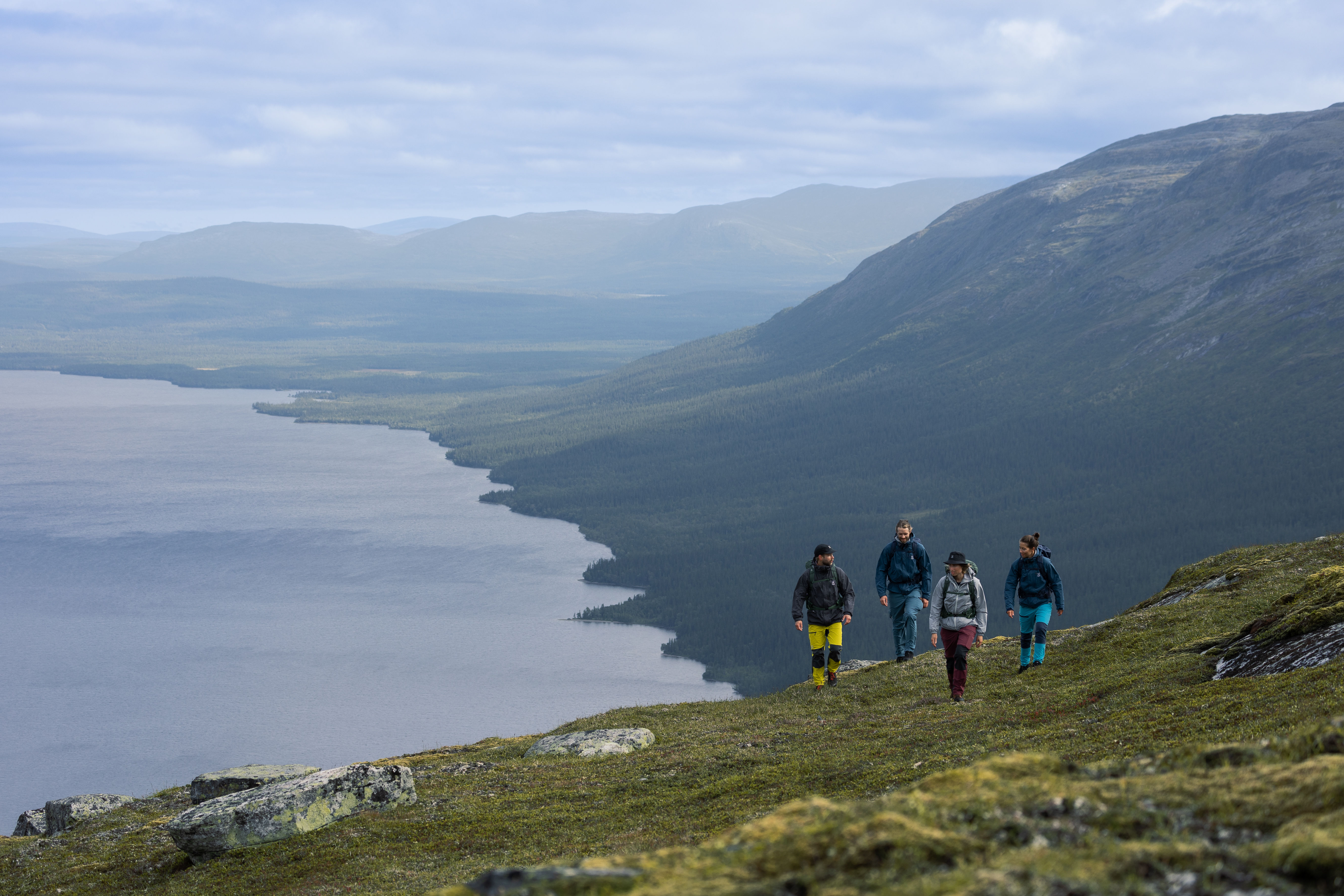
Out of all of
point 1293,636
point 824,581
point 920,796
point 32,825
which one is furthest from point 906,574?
point 32,825

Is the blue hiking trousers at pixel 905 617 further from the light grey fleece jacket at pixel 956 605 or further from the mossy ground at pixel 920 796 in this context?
the light grey fleece jacket at pixel 956 605

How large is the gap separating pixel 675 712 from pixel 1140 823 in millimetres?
32673

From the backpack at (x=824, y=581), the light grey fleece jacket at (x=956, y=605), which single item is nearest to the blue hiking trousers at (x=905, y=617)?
the backpack at (x=824, y=581)

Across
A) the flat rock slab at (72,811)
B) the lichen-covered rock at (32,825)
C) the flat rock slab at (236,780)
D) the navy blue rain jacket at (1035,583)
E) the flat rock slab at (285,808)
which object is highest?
the navy blue rain jacket at (1035,583)

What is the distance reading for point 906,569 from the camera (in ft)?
117

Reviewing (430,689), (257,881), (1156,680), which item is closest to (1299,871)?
(1156,680)

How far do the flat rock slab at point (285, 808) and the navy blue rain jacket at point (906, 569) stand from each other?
57.0 ft

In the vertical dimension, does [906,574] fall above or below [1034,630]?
above

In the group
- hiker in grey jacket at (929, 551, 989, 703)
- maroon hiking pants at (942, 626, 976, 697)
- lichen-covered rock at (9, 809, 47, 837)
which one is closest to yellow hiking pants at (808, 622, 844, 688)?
maroon hiking pants at (942, 626, 976, 697)

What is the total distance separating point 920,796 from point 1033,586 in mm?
21822

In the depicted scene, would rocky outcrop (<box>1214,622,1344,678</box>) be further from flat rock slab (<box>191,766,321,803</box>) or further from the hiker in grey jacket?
flat rock slab (<box>191,766,321,803</box>)

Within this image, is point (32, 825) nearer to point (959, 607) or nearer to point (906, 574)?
point (906, 574)

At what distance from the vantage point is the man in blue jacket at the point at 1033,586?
3103 cm

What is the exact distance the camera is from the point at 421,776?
33500 millimetres
